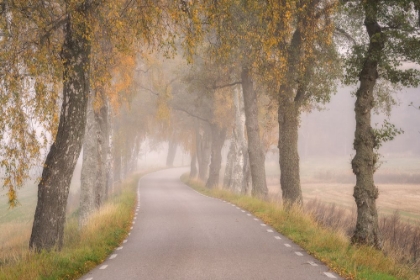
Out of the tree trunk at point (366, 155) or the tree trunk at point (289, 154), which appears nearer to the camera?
the tree trunk at point (366, 155)

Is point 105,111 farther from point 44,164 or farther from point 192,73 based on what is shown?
point 44,164

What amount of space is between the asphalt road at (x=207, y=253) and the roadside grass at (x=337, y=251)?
0.27 m

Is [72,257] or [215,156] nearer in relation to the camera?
[72,257]

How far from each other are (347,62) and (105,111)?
40.7 ft

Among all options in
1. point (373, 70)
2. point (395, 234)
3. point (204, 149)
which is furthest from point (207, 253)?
point (204, 149)

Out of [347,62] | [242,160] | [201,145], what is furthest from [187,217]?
[201,145]

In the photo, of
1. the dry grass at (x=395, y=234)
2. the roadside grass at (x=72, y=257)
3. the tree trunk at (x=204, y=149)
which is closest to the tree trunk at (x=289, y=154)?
the dry grass at (x=395, y=234)

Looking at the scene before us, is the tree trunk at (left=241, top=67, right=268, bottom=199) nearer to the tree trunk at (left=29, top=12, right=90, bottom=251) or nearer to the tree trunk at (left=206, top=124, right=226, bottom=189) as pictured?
the tree trunk at (left=206, top=124, right=226, bottom=189)

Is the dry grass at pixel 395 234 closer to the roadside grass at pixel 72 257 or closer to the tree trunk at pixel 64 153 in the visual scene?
the roadside grass at pixel 72 257

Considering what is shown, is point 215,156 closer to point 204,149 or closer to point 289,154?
point 204,149

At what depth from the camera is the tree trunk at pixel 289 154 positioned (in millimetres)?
16453

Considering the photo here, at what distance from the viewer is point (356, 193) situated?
11367 mm

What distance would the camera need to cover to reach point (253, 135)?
2258 centimetres

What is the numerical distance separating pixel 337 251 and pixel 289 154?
22.9 feet
